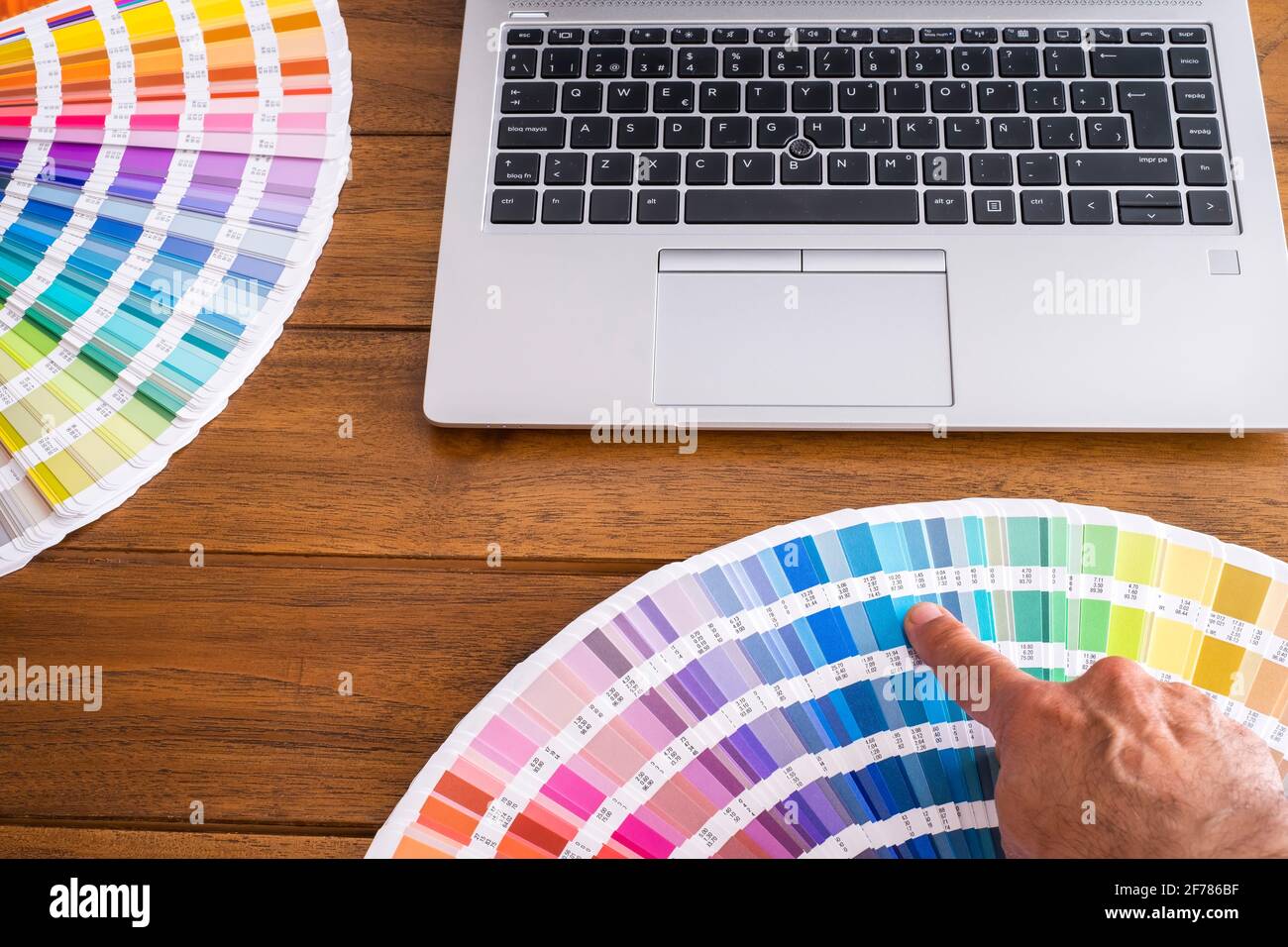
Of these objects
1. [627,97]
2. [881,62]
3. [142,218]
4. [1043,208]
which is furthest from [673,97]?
[142,218]

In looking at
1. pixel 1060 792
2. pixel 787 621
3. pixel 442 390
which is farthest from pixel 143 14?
pixel 1060 792

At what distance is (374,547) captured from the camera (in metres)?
0.52

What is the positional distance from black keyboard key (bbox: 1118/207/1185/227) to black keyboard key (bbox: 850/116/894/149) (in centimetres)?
14

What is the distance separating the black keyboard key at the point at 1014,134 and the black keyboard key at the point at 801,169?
0.11 metres

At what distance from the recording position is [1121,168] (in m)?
0.55

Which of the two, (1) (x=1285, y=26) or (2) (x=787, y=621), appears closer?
(2) (x=787, y=621)

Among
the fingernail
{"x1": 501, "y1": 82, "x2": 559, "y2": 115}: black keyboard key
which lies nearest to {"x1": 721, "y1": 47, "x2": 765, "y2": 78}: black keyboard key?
{"x1": 501, "y1": 82, "x2": 559, "y2": 115}: black keyboard key

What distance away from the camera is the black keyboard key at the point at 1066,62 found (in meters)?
0.57

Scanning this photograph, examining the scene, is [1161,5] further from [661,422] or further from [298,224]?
[298,224]

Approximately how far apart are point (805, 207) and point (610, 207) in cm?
12

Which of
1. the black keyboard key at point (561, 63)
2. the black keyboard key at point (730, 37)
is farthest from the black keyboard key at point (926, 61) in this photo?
the black keyboard key at point (561, 63)

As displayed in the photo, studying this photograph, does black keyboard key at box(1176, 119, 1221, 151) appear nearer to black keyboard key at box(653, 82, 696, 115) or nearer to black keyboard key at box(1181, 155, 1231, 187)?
black keyboard key at box(1181, 155, 1231, 187)

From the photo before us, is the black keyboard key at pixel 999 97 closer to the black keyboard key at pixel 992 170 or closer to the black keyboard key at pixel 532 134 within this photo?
the black keyboard key at pixel 992 170
